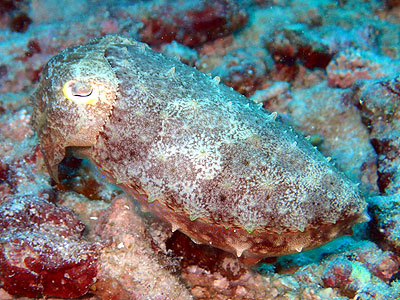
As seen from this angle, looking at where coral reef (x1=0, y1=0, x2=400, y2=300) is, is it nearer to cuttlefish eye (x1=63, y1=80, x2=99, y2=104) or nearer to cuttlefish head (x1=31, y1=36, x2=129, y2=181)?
cuttlefish head (x1=31, y1=36, x2=129, y2=181)

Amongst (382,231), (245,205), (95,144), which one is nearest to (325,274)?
(382,231)

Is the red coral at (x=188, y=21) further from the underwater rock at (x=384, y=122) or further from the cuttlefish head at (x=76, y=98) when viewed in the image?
the underwater rock at (x=384, y=122)

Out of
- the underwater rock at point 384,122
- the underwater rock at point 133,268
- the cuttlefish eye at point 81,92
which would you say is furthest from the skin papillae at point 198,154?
the underwater rock at point 384,122

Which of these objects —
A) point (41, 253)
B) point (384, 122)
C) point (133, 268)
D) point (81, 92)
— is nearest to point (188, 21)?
point (81, 92)

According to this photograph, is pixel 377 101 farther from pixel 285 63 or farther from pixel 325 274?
pixel 325 274

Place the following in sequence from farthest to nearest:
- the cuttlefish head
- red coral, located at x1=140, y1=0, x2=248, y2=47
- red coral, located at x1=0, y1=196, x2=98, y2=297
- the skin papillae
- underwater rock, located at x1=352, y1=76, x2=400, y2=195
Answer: red coral, located at x1=140, y1=0, x2=248, y2=47, underwater rock, located at x1=352, y1=76, x2=400, y2=195, the cuttlefish head, red coral, located at x1=0, y1=196, x2=98, y2=297, the skin papillae

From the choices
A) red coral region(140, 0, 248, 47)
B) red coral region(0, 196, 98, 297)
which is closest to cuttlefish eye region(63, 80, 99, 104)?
red coral region(0, 196, 98, 297)

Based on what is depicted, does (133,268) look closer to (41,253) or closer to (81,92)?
(41,253)
